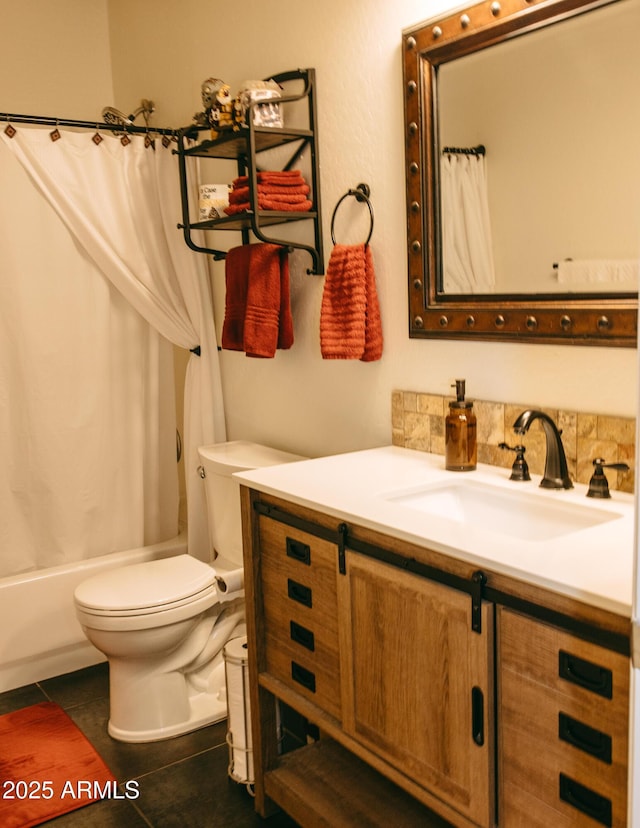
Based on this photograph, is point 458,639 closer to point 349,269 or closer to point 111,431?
point 349,269

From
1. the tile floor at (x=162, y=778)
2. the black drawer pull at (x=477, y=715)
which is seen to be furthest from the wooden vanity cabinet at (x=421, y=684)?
the tile floor at (x=162, y=778)

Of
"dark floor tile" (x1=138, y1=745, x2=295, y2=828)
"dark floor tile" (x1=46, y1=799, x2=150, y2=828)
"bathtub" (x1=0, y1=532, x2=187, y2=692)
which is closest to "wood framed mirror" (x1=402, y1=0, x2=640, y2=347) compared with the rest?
"dark floor tile" (x1=138, y1=745, x2=295, y2=828)

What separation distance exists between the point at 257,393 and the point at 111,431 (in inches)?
22.5

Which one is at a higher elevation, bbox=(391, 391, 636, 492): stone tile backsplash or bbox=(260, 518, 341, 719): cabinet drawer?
bbox=(391, 391, 636, 492): stone tile backsplash

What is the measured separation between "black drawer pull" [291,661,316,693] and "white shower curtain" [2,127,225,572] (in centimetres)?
120

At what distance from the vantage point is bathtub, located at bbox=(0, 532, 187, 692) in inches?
109

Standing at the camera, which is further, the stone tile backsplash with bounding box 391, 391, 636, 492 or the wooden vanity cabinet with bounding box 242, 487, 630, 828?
the stone tile backsplash with bounding box 391, 391, 636, 492

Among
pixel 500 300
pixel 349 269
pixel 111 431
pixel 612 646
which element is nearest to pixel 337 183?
pixel 349 269

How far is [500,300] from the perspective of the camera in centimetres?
187

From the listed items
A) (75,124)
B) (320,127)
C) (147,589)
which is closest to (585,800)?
(147,589)

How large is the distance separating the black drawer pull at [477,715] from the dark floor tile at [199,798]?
35.4 inches

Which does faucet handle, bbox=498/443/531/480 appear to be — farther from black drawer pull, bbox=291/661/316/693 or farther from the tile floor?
the tile floor

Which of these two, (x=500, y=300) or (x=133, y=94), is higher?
(x=133, y=94)

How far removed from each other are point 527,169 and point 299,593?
1072mm
